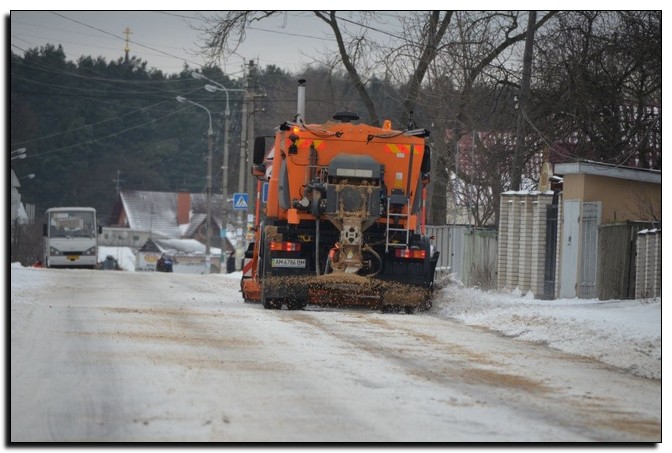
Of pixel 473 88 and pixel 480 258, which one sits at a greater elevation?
pixel 473 88

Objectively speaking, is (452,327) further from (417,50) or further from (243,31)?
(417,50)

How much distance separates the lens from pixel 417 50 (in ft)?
92.2

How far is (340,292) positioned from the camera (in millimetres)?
17828

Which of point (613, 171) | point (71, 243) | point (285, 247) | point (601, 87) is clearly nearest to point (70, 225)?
point (71, 243)

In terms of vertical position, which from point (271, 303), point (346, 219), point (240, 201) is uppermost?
point (240, 201)

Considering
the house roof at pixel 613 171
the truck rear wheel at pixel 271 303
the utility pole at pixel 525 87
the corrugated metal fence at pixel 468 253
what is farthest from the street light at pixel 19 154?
the corrugated metal fence at pixel 468 253

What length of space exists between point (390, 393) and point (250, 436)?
205cm

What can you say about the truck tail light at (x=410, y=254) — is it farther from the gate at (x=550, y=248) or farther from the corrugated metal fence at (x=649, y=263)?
the gate at (x=550, y=248)

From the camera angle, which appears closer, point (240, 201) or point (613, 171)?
point (613, 171)

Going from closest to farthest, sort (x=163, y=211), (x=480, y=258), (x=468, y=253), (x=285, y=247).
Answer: (x=285, y=247)
(x=480, y=258)
(x=468, y=253)
(x=163, y=211)

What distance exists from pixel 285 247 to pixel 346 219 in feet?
3.58

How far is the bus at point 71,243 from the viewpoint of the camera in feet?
171

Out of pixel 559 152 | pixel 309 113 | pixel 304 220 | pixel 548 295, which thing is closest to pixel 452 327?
pixel 304 220

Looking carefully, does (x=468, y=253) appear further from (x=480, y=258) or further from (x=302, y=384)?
(x=302, y=384)
